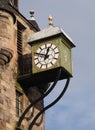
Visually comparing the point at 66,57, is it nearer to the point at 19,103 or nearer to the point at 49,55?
the point at 49,55

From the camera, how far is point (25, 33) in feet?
77.0

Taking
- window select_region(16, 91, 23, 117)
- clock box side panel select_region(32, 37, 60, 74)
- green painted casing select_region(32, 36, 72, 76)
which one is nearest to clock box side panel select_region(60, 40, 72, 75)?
green painted casing select_region(32, 36, 72, 76)

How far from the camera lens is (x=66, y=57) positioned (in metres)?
21.6

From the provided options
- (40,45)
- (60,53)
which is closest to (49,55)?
(60,53)

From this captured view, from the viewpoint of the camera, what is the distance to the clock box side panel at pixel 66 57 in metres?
21.3

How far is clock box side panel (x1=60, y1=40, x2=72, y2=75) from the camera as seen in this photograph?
69.8 ft

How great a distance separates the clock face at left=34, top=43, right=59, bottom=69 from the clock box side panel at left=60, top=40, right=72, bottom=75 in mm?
244

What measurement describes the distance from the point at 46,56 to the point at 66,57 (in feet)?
2.29

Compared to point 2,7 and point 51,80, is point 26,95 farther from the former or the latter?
point 2,7

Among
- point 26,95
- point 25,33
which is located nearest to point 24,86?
point 26,95

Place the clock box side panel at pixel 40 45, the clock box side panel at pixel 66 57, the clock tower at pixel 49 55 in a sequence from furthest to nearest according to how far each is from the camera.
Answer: the clock box side panel at pixel 66 57, the clock tower at pixel 49 55, the clock box side panel at pixel 40 45

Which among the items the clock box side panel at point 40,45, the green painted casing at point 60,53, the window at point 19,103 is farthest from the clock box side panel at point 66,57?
the window at point 19,103

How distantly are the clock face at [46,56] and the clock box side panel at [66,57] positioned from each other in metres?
0.24

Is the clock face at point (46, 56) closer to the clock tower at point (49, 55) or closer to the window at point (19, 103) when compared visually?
the clock tower at point (49, 55)
